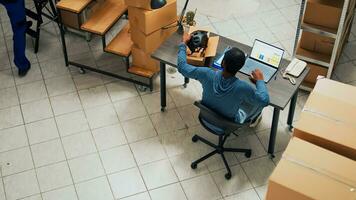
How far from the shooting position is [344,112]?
11.9 ft

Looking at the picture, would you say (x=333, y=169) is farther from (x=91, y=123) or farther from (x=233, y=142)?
(x=91, y=123)

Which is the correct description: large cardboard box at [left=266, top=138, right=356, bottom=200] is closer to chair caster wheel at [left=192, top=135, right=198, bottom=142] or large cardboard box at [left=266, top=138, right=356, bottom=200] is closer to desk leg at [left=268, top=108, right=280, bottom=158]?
desk leg at [left=268, top=108, right=280, bottom=158]

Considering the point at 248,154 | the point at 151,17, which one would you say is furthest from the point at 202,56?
the point at 248,154

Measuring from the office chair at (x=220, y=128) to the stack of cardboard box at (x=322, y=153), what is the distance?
1.85ft

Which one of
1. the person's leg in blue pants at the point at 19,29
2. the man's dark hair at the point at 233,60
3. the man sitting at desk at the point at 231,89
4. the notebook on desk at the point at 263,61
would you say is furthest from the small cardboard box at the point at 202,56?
the person's leg in blue pants at the point at 19,29

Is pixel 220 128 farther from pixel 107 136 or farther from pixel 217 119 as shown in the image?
pixel 107 136

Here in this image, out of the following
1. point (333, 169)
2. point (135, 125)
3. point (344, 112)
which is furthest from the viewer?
point (135, 125)

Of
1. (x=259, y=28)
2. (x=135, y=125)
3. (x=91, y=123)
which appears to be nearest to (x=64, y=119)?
(x=91, y=123)

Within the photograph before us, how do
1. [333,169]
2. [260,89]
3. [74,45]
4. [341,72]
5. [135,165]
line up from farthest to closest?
[74,45], [341,72], [135,165], [260,89], [333,169]

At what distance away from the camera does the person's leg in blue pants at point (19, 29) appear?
5.08 metres

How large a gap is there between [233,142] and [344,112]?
1341 mm

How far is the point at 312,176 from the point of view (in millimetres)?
3283

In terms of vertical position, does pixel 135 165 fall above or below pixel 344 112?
below

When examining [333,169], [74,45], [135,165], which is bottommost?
[135,165]
